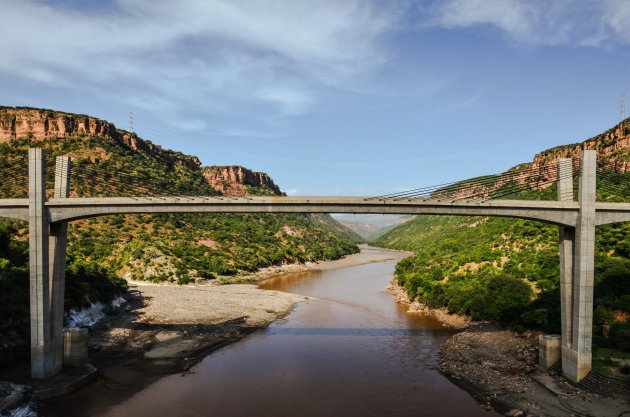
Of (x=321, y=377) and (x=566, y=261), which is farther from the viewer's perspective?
(x=321, y=377)

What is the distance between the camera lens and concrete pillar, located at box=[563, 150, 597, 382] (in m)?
21.4

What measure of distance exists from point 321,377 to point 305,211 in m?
10.2

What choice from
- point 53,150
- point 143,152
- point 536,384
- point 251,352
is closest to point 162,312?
point 251,352

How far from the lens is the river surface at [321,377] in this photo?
21.3m

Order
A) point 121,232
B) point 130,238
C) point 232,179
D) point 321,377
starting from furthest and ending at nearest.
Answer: point 232,179 → point 121,232 → point 130,238 → point 321,377

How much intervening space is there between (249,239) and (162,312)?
47256 mm

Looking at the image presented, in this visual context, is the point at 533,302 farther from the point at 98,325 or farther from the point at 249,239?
the point at 249,239

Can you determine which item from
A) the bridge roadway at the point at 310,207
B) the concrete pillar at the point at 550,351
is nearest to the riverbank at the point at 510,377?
the concrete pillar at the point at 550,351

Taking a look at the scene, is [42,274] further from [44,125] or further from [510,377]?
[44,125]

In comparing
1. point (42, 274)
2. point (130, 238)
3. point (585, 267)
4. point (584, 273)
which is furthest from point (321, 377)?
point (130, 238)

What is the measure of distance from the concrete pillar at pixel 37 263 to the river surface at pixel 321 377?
5087 millimetres

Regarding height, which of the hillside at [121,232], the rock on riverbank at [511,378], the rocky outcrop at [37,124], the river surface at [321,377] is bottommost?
the river surface at [321,377]

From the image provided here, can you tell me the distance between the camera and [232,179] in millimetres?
144500

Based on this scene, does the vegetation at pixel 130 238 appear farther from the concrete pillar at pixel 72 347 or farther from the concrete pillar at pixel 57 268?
the concrete pillar at pixel 57 268
